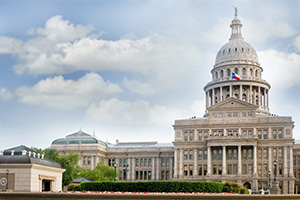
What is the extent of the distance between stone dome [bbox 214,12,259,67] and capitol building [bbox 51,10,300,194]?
633 mm

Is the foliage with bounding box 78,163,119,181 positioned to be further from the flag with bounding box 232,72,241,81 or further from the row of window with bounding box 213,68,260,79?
the row of window with bounding box 213,68,260,79

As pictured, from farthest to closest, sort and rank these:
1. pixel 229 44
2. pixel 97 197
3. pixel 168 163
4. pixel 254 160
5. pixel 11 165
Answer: pixel 229 44 → pixel 168 163 → pixel 254 160 → pixel 11 165 → pixel 97 197

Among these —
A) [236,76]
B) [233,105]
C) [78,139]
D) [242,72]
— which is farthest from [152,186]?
[242,72]

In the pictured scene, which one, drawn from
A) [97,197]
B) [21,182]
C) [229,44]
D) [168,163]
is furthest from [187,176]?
[97,197]

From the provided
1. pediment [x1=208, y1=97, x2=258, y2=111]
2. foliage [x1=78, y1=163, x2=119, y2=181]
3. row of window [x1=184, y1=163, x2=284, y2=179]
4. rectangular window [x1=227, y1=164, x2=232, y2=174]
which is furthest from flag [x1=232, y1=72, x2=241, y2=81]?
foliage [x1=78, y1=163, x2=119, y2=181]

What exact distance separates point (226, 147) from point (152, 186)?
5942 cm

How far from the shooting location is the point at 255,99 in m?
143

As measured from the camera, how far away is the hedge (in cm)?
6719

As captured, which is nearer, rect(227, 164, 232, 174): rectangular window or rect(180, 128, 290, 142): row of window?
rect(227, 164, 232, 174): rectangular window

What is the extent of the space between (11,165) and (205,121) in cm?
7934

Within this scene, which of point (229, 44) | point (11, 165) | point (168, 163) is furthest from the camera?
point (229, 44)

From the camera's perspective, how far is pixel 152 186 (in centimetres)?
6769

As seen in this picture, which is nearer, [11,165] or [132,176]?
[11,165]

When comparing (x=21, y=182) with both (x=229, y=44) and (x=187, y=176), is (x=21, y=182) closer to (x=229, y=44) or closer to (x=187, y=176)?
(x=187, y=176)
